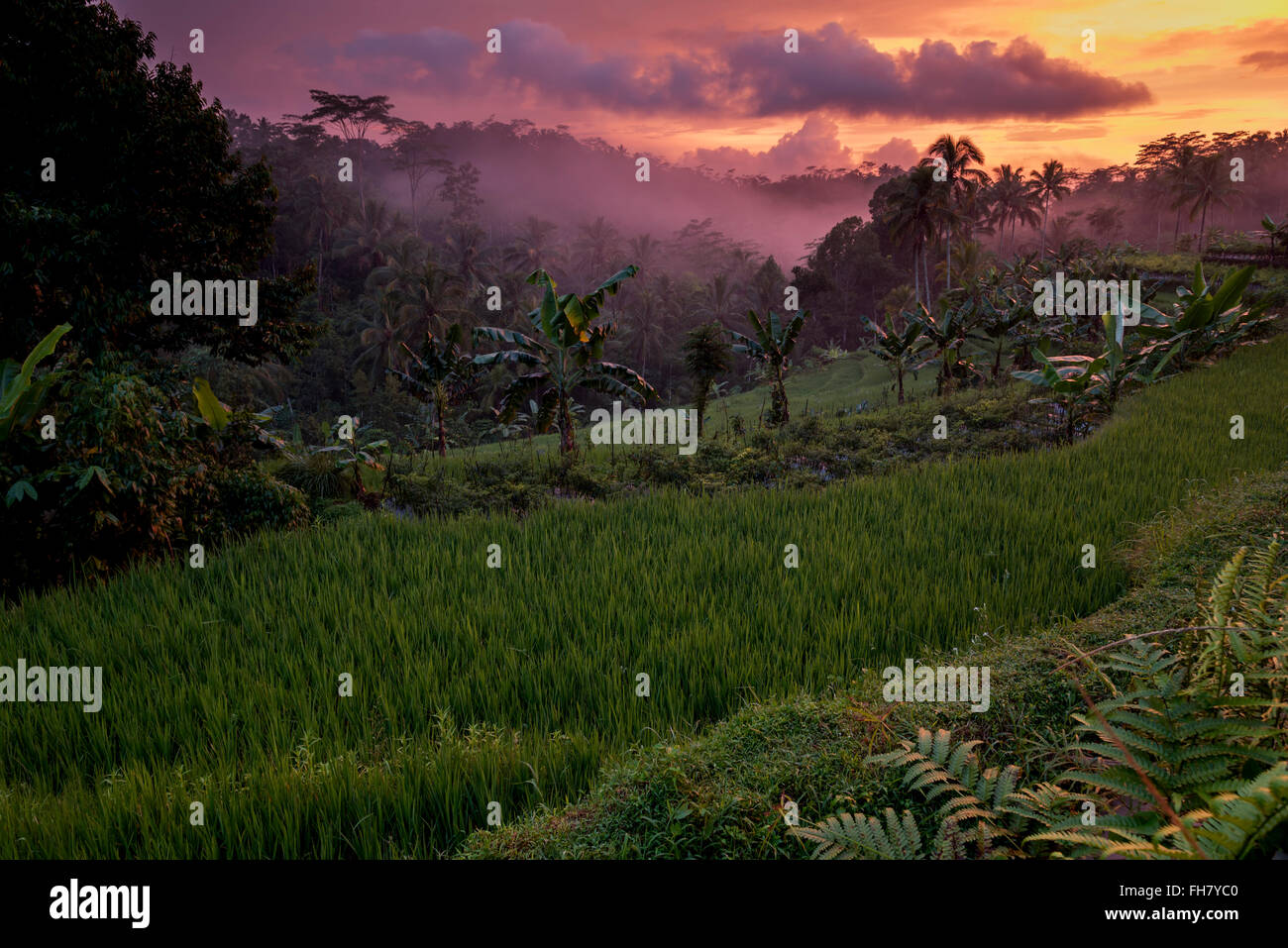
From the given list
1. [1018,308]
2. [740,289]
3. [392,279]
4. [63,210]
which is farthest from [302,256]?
[1018,308]

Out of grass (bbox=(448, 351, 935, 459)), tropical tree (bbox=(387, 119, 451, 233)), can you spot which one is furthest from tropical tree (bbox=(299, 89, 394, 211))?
grass (bbox=(448, 351, 935, 459))

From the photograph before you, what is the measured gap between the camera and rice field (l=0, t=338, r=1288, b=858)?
2.87m

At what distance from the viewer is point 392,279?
3931 cm

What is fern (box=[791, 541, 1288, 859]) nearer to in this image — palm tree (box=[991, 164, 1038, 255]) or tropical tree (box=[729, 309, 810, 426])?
tropical tree (box=[729, 309, 810, 426])

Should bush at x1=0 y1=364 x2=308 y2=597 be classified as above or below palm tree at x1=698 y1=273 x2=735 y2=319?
below

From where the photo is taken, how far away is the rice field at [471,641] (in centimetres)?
287

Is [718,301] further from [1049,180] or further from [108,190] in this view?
[108,190]

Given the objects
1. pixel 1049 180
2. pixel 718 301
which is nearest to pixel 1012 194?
pixel 1049 180
